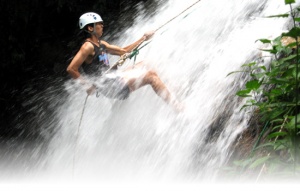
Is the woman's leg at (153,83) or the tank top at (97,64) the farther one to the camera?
the tank top at (97,64)

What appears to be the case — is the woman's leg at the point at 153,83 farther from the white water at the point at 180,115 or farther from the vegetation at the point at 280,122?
the vegetation at the point at 280,122

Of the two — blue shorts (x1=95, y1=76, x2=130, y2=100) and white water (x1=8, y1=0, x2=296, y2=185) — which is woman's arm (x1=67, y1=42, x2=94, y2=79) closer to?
blue shorts (x1=95, y1=76, x2=130, y2=100)

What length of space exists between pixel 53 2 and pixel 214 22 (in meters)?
4.53

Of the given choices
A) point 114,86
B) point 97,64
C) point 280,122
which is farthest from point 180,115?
point 280,122

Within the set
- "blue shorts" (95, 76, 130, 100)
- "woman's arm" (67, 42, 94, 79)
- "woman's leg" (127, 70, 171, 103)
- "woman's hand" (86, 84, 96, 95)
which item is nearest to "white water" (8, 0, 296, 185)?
"woman's leg" (127, 70, 171, 103)

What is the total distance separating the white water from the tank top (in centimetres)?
62

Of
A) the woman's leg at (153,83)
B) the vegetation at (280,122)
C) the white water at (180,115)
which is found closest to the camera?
the vegetation at (280,122)

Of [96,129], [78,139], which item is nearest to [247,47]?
[96,129]

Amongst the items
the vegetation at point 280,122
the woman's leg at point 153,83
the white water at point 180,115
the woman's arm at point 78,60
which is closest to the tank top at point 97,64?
A: the woman's arm at point 78,60

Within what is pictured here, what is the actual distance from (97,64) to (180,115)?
122 centimetres

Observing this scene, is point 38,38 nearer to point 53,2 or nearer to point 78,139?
point 53,2

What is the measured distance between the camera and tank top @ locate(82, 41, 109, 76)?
5.20 metres

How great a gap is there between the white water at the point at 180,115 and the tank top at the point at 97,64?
24.5 inches

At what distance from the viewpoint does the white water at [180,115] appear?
3.99 m
